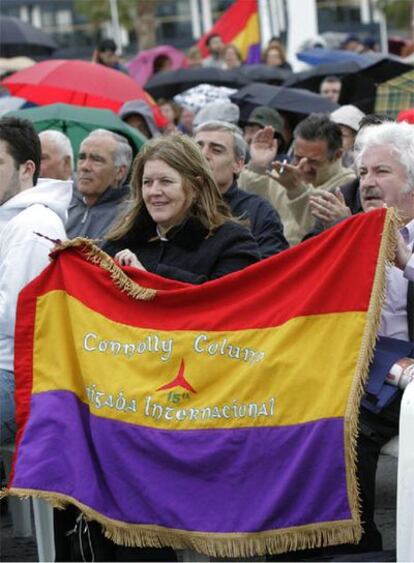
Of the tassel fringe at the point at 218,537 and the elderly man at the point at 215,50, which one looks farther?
the elderly man at the point at 215,50

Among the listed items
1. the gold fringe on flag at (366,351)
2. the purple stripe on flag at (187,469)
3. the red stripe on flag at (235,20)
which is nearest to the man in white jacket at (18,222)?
the purple stripe on flag at (187,469)

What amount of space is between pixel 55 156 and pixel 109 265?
3.58 meters

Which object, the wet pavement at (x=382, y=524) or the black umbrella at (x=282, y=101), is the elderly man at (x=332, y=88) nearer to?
the black umbrella at (x=282, y=101)

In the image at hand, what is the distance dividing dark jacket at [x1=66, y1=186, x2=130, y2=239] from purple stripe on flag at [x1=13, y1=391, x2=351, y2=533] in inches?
116

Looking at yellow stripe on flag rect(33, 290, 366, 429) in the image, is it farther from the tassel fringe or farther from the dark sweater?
the dark sweater

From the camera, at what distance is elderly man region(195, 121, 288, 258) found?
807cm

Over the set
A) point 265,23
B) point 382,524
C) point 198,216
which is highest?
point 198,216

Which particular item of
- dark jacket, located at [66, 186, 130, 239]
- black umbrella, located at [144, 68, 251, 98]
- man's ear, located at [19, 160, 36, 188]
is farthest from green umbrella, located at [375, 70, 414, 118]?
man's ear, located at [19, 160, 36, 188]

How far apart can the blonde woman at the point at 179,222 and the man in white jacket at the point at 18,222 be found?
33 centimetres

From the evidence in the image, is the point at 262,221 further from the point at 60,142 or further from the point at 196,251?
the point at 60,142

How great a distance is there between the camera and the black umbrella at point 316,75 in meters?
14.7

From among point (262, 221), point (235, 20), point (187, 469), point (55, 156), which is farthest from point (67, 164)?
point (235, 20)

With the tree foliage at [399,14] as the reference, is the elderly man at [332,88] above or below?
above

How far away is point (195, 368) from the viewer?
566 cm
